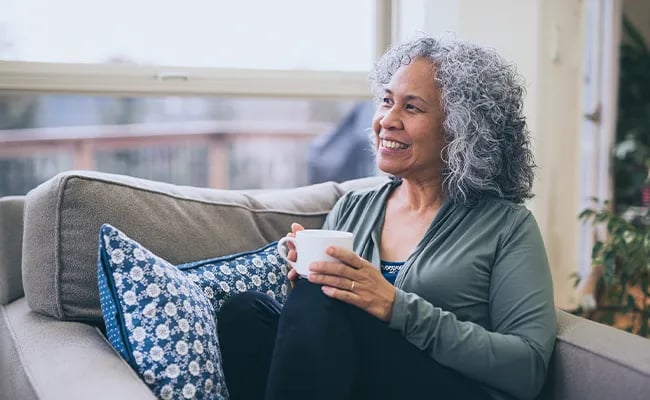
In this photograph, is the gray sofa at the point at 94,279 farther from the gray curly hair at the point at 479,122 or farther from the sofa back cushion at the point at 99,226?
the gray curly hair at the point at 479,122

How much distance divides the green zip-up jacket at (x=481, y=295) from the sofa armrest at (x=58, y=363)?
49cm

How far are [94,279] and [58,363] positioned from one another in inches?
9.6

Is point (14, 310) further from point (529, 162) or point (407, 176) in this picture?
point (529, 162)

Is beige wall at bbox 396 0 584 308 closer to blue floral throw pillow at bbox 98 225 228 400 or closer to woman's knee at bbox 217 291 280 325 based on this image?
woman's knee at bbox 217 291 280 325

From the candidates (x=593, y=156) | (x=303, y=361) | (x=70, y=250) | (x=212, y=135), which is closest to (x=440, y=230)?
(x=303, y=361)

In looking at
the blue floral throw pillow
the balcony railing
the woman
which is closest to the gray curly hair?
the woman

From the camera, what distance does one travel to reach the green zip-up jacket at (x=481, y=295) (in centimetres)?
129

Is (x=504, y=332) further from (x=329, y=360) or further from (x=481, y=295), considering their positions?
(x=329, y=360)

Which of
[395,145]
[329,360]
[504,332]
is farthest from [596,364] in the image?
[395,145]

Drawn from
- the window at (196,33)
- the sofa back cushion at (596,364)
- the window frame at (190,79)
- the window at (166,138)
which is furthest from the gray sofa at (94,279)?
the window at (166,138)

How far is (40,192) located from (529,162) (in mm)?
1051

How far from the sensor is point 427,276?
1.43 m

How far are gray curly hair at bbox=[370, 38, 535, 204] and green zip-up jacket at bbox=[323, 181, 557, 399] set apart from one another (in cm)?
6

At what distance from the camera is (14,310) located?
1.50 meters
